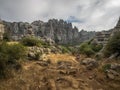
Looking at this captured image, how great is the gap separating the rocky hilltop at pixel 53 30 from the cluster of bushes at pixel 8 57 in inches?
3974

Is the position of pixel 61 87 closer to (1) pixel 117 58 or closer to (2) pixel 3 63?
(2) pixel 3 63

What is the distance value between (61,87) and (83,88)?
1989 millimetres

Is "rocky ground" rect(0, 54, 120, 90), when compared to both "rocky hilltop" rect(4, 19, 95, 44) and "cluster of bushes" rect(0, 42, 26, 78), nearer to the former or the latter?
"cluster of bushes" rect(0, 42, 26, 78)

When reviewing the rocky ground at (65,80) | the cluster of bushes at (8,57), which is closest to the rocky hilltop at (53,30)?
the cluster of bushes at (8,57)

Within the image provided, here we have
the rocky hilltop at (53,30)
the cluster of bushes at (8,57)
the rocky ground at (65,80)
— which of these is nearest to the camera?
the rocky ground at (65,80)

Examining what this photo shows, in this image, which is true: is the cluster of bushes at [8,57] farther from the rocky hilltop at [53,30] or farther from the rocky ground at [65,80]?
the rocky hilltop at [53,30]

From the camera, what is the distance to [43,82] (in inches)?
850

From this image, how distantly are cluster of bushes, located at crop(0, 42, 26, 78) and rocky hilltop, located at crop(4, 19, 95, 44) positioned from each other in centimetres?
10093

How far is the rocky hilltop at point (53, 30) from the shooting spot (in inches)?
5695

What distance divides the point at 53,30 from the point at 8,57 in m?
145

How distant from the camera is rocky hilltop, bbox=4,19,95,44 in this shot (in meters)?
145

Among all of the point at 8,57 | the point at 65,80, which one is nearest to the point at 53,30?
the point at 8,57

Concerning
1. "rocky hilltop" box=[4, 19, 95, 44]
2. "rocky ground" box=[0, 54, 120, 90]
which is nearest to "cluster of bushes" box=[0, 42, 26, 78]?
"rocky ground" box=[0, 54, 120, 90]

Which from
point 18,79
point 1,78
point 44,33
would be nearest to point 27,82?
point 18,79
